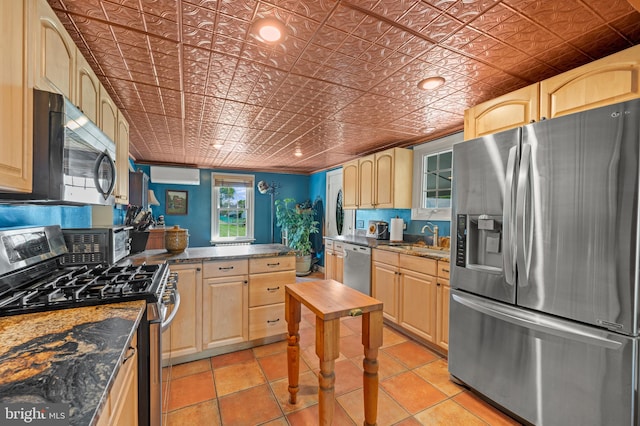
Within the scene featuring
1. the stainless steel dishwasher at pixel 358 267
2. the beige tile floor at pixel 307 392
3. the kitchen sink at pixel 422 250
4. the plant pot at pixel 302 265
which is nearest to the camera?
the beige tile floor at pixel 307 392

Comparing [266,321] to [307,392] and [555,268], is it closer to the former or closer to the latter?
[307,392]

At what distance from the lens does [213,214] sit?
5.75 m

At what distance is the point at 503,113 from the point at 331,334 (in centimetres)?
188

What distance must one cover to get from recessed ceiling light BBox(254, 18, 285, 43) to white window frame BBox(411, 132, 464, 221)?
98.0 inches

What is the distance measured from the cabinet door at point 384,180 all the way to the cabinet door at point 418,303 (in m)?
1.07

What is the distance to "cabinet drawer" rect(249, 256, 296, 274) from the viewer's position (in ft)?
8.42

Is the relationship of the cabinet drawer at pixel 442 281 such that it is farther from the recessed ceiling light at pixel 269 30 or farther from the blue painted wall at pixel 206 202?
the blue painted wall at pixel 206 202

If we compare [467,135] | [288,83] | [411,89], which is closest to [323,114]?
[288,83]

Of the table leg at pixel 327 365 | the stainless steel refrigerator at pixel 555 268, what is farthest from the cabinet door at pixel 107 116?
the stainless steel refrigerator at pixel 555 268

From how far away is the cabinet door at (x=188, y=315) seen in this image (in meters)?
2.27

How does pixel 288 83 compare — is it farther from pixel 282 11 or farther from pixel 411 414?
pixel 411 414

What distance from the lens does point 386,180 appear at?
3.66 metres

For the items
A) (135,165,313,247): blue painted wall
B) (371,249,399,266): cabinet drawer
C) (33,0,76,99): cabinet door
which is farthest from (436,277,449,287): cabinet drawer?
(135,165,313,247): blue painted wall

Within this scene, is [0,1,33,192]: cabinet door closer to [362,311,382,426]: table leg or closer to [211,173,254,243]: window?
[362,311,382,426]: table leg
